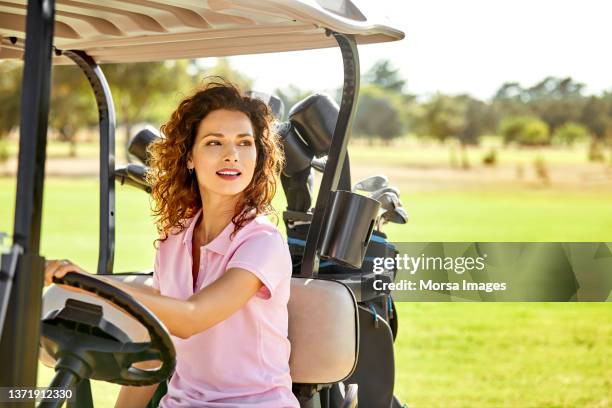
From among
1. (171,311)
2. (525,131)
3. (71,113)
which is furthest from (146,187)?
(71,113)

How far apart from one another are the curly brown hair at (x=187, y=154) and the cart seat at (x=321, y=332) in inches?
10.8

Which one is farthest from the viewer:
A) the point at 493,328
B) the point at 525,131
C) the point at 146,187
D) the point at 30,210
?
the point at 525,131

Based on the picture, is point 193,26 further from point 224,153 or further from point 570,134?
point 570,134

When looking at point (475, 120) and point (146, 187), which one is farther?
point (475, 120)

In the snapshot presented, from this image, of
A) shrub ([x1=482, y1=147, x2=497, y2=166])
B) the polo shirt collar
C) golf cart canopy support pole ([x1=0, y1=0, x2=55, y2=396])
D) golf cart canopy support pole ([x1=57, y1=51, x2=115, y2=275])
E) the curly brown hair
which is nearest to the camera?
golf cart canopy support pole ([x1=0, y1=0, x2=55, y2=396])

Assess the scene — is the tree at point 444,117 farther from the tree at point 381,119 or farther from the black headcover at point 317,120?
the black headcover at point 317,120

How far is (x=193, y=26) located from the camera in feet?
8.27

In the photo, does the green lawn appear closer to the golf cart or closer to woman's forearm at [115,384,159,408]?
the golf cart

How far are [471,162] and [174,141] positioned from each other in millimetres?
19074

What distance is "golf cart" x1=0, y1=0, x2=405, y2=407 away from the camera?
1621 mm

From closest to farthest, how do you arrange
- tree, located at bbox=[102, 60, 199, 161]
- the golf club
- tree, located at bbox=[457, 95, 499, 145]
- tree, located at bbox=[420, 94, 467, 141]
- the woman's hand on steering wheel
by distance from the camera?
the woman's hand on steering wheel, the golf club, tree, located at bbox=[457, 95, 499, 145], tree, located at bbox=[420, 94, 467, 141], tree, located at bbox=[102, 60, 199, 161]

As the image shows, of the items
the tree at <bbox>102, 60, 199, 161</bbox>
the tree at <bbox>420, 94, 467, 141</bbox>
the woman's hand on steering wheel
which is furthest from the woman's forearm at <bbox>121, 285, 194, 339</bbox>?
the tree at <bbox>102, 60, 199, 161</bbox>

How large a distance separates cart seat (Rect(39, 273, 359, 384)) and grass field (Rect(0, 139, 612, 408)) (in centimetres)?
326

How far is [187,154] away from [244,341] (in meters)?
0.51
